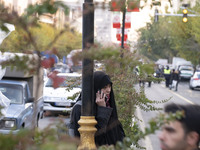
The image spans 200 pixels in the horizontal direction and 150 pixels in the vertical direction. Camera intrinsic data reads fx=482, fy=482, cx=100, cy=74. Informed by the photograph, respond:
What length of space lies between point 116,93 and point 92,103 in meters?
4.81

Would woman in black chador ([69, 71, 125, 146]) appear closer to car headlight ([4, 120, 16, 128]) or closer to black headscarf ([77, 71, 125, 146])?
black headscarf ([77, 71, 125, 146])

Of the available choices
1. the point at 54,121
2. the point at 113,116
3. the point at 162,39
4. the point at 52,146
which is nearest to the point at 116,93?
the point at 113,116

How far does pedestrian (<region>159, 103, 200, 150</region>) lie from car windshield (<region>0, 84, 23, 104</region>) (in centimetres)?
878

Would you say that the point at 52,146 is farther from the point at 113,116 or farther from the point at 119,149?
the point at 113,116

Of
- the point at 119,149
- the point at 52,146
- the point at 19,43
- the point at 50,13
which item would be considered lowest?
the point at 119,149

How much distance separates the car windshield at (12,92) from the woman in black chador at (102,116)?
21.4ft

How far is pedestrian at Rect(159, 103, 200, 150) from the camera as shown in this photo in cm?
232

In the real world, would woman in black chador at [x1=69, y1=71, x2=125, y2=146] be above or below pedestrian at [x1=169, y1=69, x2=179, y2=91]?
above

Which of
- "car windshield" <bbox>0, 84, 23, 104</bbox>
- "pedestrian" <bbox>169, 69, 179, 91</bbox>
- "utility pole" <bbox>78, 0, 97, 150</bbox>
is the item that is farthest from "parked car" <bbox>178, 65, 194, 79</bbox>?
"utility pole" <bbox>78, 0, 97, 150</bbox>

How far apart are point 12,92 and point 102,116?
6.93 meters

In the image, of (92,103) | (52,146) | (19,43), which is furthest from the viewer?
(92,103)

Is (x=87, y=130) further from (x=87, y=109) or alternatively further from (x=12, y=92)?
(x=12, y=92)

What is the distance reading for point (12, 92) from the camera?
440 inches

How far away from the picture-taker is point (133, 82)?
967 centimetres
